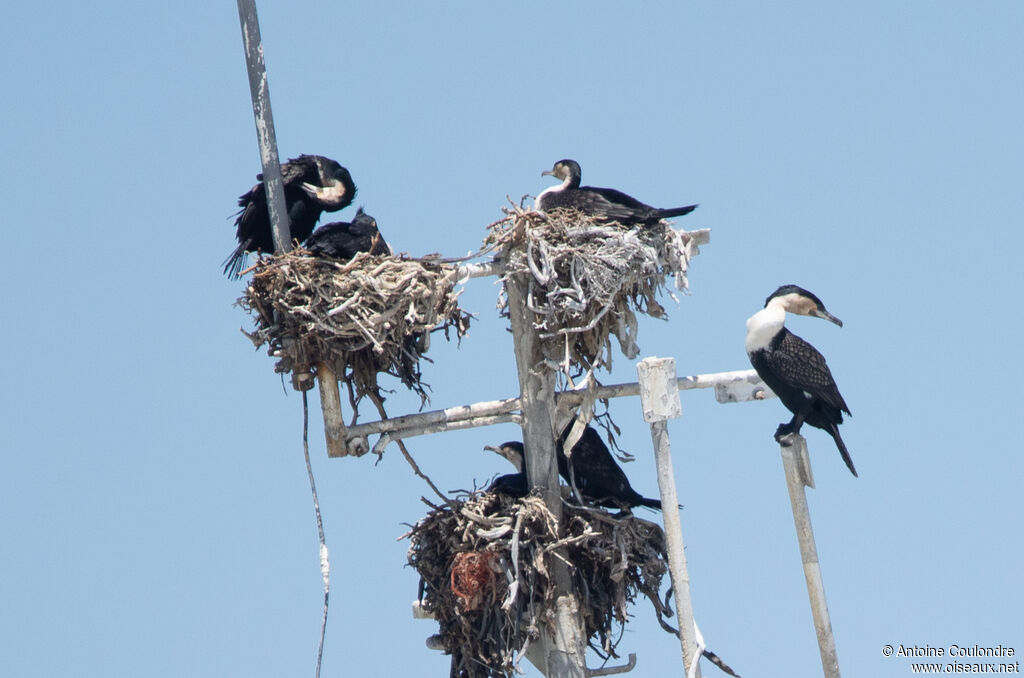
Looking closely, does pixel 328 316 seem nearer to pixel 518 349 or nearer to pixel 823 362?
pixel 518 349

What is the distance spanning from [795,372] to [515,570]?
1.81m

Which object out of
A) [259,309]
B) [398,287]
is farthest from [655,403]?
[259,309]

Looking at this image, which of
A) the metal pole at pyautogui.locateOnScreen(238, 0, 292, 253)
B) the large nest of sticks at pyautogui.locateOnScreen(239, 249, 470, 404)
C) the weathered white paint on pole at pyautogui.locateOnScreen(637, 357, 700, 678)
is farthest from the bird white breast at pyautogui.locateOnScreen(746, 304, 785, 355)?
the metal pole at pyautogui.locateOnScreen(238, 0, 292, 253)

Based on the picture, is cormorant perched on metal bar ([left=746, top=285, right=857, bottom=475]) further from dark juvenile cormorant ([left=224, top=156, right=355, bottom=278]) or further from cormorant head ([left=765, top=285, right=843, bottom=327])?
dark juvenile cormorant ([left=224, top=156, right=355, bottom=278])

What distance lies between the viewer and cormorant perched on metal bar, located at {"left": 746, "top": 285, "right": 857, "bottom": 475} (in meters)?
10.9

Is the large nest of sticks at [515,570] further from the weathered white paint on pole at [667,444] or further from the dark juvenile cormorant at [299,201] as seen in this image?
the dark juvenile cormorant at [299,201]

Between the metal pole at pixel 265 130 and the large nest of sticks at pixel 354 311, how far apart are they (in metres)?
0.36

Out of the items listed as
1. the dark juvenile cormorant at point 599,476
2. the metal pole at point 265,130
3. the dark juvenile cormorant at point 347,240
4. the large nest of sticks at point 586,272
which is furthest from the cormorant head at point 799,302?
the metal pole at point 265,130

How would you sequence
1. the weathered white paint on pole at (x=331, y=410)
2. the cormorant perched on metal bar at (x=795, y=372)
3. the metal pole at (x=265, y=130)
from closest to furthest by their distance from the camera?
the cormorant perched on metal bar at (x=795, y=372) → the weathered white paint on pole at (x=331, y=410) → the metal pole at (x=265, y=130)

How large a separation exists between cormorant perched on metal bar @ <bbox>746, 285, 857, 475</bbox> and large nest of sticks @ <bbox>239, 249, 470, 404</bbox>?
1607mm

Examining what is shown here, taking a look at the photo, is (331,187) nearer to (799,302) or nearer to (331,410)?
(331,410)

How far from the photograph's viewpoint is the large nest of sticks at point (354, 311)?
36.0ft

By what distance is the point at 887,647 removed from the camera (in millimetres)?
11133

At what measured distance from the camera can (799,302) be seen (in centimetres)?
1130
